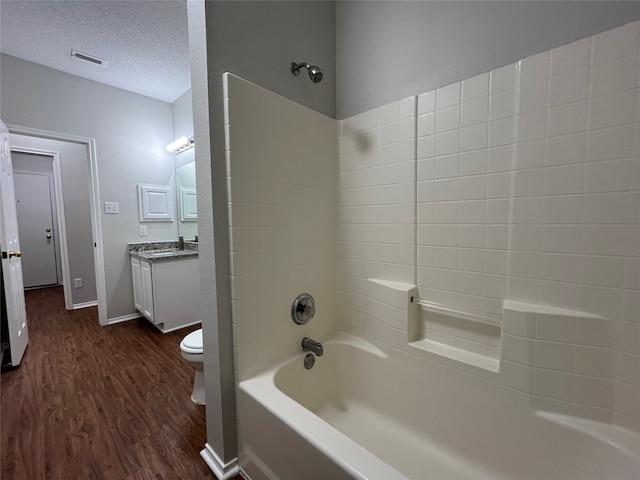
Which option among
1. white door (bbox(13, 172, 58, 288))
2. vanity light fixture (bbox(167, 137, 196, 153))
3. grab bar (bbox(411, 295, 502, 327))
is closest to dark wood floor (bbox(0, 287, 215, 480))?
grab bar (bbox(411, 295, 502, 327))

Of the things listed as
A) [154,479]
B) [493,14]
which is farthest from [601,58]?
[154,479]

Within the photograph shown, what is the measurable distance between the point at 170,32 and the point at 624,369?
3248mm

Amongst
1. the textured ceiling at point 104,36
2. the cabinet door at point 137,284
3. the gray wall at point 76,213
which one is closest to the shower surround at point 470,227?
the textured ceiling at point 104,36

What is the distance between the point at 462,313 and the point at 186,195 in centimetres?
308

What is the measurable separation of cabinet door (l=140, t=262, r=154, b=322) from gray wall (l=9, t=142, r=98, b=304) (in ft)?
4.62

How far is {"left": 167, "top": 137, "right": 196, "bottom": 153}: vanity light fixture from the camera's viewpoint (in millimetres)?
2945

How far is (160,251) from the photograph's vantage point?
10.1 ft

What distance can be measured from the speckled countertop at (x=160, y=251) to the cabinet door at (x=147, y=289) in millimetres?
95

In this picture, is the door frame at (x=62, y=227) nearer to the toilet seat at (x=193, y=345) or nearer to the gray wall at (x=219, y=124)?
the toilet seat at (x=193, y=345)

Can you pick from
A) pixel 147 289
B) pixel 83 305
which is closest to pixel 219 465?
pixel 147 289

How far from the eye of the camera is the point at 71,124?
8.46 ft

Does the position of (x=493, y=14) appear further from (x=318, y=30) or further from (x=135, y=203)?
(x=135, y=203)

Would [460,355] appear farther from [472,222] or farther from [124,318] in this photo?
[124,318]

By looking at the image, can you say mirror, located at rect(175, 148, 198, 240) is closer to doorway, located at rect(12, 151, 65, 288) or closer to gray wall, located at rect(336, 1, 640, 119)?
gray wall, located at rect(336, 1, 640, 119)
